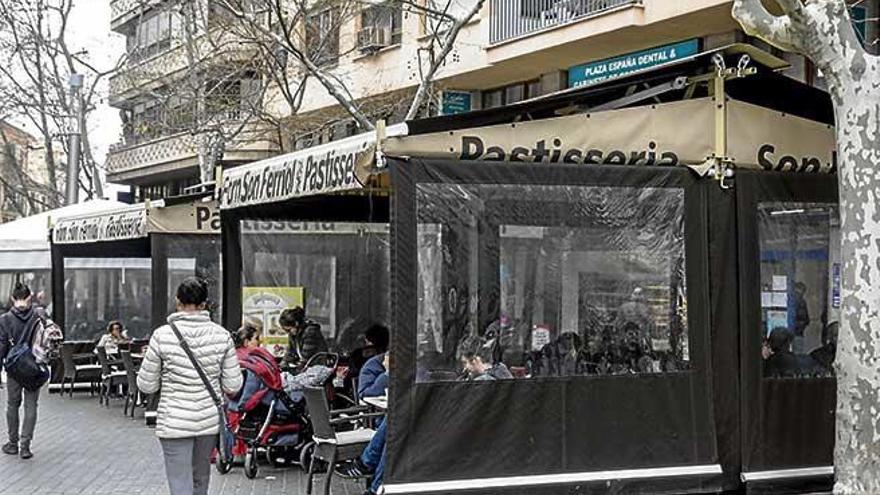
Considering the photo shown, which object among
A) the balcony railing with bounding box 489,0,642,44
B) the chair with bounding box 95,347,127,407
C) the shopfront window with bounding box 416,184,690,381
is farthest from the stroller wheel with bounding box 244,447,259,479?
the balcony railing with bounding box 489,0,642,44

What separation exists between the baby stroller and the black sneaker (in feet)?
5.04

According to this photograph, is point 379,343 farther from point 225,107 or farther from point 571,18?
point 225,107

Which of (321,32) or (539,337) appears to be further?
(321,32)

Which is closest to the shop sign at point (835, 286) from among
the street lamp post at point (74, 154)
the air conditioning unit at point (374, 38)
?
the air conditioning unit at point (374, 38)

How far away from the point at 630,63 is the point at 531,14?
2.57 meters

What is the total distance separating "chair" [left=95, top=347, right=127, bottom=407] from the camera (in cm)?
1662

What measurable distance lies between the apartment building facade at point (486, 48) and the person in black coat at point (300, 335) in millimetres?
5908

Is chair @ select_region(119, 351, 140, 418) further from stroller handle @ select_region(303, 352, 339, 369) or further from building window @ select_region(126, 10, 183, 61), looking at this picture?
building window @ select_region(126, 10, 183, 61)

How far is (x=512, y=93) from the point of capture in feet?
72.8

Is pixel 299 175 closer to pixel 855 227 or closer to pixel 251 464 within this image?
pixel 251 464

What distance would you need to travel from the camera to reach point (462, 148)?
310 inches

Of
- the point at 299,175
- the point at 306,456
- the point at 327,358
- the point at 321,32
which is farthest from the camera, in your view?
the point at 321,32

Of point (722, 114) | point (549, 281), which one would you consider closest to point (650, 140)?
point (722, 114)

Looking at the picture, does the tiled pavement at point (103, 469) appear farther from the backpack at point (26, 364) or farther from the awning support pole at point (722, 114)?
the awning support pole at point (722, 114)
